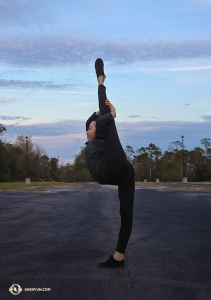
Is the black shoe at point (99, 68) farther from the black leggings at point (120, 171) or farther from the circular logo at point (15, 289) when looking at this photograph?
the circular logo at point (15, 289)

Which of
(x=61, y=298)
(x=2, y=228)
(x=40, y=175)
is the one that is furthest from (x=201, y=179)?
(x=61, y=298)

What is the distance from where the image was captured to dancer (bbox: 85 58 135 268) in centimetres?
612

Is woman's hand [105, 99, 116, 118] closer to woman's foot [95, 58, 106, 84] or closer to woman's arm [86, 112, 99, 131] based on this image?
woman's arm [86, 112, 99, 131]

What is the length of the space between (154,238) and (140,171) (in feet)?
358

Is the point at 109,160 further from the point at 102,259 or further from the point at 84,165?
the point at 84,165

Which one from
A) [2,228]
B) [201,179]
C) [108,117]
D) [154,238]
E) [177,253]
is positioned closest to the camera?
[108,117]

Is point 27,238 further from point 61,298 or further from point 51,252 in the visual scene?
point 61,298

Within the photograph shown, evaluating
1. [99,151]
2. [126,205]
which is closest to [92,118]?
[99,151]

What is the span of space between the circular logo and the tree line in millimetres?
72583

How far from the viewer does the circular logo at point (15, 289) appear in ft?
17.3

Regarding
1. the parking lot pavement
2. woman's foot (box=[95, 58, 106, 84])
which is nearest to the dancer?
woman's foot (box=[95, 58, 106, 84])

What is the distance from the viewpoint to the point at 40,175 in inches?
3863

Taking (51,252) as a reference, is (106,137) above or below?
above

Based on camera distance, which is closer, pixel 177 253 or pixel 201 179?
pixel 177 253
